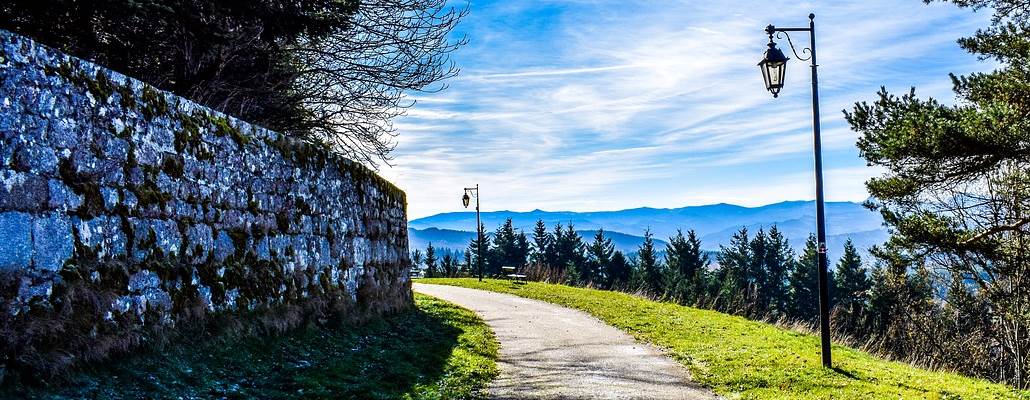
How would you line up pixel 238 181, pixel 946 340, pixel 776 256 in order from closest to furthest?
1. pixel 238 181
2. pixel 946 340
3. pixel 776 256

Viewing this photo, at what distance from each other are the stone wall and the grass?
278mm

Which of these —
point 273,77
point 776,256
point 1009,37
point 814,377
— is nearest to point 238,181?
point 273,77

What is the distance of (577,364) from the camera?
10375 millimetres

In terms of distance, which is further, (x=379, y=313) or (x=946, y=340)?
(x=946, y=340)

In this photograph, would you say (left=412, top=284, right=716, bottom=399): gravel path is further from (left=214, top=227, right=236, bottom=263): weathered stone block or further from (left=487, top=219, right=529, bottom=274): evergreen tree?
(left=487, top=219, right=529, bottom=274): evergreen tree

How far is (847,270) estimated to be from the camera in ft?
221

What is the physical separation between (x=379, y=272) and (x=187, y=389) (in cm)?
796

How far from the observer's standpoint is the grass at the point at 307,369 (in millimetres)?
5562

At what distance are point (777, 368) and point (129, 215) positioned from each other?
8739 mm

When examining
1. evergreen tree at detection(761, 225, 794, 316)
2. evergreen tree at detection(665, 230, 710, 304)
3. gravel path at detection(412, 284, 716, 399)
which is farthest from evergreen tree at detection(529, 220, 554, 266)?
gravel path at detection(412, 284, 716, 399)

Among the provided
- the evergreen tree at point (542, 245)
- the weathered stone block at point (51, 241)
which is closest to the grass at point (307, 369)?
the weathered stone block at point (51, 241)

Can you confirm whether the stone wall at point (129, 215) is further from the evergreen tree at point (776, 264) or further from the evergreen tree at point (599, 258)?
the evergreen tree at point (776, 264)

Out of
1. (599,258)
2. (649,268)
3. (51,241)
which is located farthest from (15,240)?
(599,258)

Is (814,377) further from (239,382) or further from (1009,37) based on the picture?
(1009,37)
